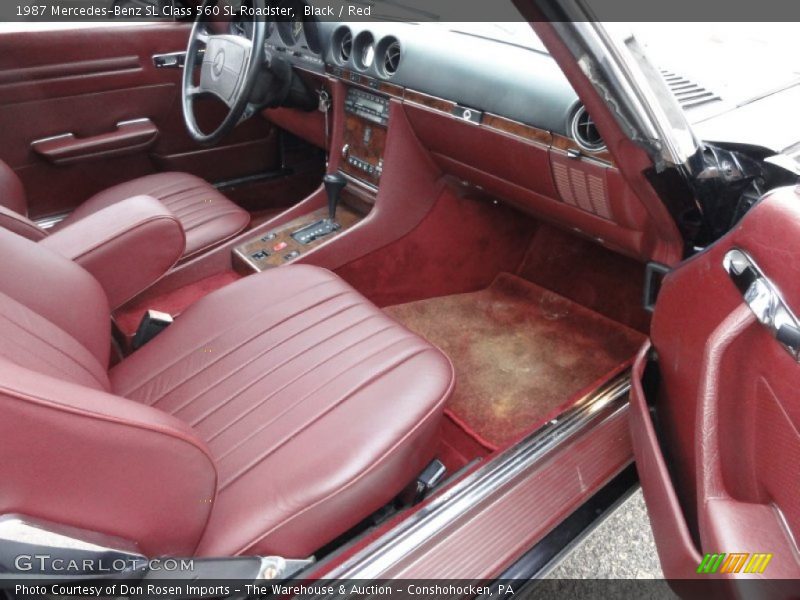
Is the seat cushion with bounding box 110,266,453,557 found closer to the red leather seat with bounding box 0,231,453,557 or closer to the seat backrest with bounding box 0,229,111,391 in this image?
the red leather seat with bounding box 0,231,453,557

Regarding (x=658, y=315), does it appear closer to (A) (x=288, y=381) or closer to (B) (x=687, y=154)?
(B) (x=687, y=154)

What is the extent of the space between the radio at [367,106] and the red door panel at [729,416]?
1125 millimetres

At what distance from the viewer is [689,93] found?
138 centimetres

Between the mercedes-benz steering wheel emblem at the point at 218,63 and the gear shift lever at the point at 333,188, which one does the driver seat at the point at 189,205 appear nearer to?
the gear shift lever at the point at 333,188

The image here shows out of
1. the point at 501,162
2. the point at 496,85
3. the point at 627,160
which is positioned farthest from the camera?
the point at 501,162

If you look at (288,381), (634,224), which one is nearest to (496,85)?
(634,224)

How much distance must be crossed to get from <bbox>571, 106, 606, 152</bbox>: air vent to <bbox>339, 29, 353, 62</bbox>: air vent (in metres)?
0.90

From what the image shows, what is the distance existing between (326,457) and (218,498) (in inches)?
7.1

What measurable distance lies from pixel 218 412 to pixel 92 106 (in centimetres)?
162

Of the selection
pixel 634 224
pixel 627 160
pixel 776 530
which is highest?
pixel 627 160

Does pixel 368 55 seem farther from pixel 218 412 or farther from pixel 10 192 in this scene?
pixel 218 412

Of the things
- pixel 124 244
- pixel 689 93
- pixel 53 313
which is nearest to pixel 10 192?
pixel 124 244

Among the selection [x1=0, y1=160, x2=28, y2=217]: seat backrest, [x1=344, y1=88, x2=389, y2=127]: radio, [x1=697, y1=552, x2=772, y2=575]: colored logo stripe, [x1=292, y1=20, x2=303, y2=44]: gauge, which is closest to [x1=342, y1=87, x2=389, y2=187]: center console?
[x1=344, y1=88, x2=389, y2=127]: radio

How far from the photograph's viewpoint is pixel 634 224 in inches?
56.0
